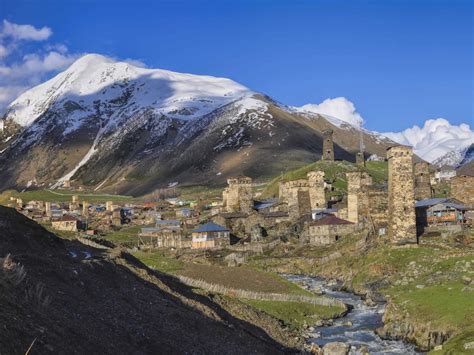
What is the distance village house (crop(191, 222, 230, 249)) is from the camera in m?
115

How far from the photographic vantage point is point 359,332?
46.0 meters

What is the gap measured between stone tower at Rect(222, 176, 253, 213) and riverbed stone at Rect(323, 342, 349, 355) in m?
98.7

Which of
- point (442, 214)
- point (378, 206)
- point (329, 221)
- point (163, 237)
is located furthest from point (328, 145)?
point (442, 214)

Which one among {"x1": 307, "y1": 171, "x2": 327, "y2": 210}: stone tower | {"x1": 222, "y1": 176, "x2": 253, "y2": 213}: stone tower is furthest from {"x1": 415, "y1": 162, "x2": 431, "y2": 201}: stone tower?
{"x1": 222, "y1": 176, "x2": 253, "y2": 213}: stone tower

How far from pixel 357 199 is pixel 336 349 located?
208ft

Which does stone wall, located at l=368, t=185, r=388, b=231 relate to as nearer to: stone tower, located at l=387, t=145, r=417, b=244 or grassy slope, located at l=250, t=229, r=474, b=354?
grassy slope, located at l=250, t=229, r=474, b=354

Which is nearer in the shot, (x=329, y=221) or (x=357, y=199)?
(x=329, y=221)

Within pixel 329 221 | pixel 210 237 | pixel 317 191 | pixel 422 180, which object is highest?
pixel 422 180

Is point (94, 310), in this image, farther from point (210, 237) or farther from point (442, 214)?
point (210, 237)

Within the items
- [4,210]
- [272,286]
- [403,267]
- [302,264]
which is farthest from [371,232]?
[4,210]

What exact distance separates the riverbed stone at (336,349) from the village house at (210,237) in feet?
249

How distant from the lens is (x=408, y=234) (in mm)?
73688

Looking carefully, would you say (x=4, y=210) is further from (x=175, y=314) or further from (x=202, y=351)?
(x=202, y=351)

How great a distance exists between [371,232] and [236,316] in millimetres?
45492
